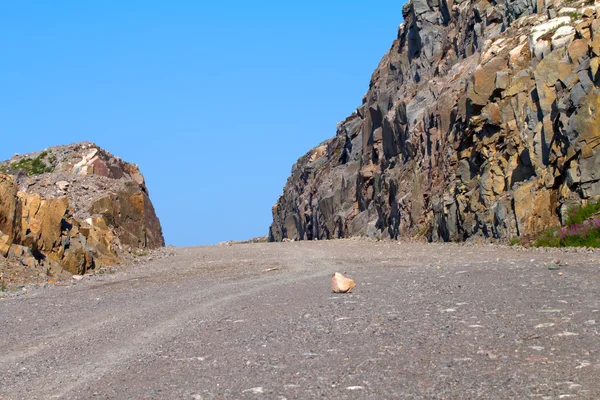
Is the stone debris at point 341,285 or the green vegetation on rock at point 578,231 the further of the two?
the green vegetation on rock at point 578,231

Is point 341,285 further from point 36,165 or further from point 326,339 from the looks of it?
point 36,165

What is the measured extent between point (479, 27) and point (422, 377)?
4508cm

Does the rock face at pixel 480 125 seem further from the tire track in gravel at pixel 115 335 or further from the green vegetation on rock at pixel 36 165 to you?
the green vegetation on rock at pixel 36 165

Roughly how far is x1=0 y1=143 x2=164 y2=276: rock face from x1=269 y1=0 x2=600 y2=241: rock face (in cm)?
1806

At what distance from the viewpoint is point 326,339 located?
33.3 feet

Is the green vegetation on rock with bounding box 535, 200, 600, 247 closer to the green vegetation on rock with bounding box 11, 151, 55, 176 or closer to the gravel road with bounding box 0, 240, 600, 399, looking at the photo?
the gravel road with bounding box 0, 240, 600, 399

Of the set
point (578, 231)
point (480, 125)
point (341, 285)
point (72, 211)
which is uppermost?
point (480, 125)

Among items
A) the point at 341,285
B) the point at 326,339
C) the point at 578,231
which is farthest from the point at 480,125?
the point at 326,339

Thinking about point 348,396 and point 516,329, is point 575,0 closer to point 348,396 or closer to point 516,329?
point 516,329

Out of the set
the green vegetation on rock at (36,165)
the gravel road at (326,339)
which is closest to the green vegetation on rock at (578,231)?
the gravel road at (326,339)

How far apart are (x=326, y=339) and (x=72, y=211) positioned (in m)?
31.2

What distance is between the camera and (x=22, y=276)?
23.7 meters

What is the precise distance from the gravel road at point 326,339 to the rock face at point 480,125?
12.0 meters

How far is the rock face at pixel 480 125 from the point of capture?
1155 inches
